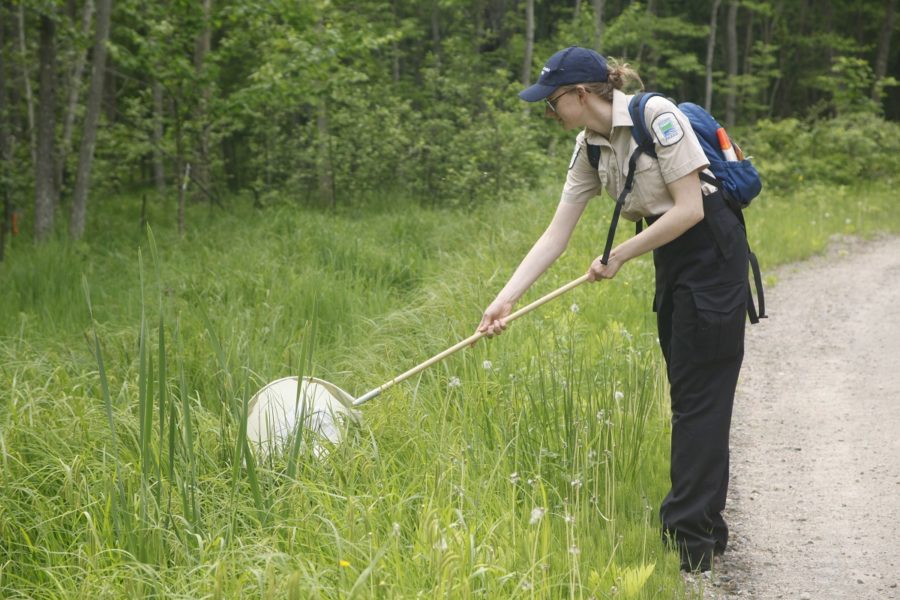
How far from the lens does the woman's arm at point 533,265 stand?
3832mm

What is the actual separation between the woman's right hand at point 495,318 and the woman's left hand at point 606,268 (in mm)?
357

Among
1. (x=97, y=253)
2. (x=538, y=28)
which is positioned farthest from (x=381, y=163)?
(x=538, y=28)

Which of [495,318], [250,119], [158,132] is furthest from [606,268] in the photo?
[158,132]

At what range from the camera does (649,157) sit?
3350 mm

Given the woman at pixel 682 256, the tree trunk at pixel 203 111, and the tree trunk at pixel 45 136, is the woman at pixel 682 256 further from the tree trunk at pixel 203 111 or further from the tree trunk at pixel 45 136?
the tree trunk at pixel 45 136

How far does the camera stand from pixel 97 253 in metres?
10.3

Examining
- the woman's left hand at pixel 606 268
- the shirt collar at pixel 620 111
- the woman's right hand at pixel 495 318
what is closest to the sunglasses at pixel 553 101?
the shirt collar at pixel 620 111

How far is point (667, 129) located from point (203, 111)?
1004 centimetres

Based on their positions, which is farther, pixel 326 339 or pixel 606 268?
pixel 326 339

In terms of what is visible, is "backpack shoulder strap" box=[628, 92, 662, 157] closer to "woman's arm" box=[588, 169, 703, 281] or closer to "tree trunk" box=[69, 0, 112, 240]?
"woman's arm" box=[588, 169, 703, 281]

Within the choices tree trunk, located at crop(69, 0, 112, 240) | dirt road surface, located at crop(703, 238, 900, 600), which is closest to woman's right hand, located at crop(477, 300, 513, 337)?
dirt road surface, located at crop(703, 238, 900, 600)

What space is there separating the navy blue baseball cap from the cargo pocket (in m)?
0.85

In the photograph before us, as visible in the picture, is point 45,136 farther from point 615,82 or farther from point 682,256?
point 682,256

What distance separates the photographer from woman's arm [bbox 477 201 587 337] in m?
3.83
